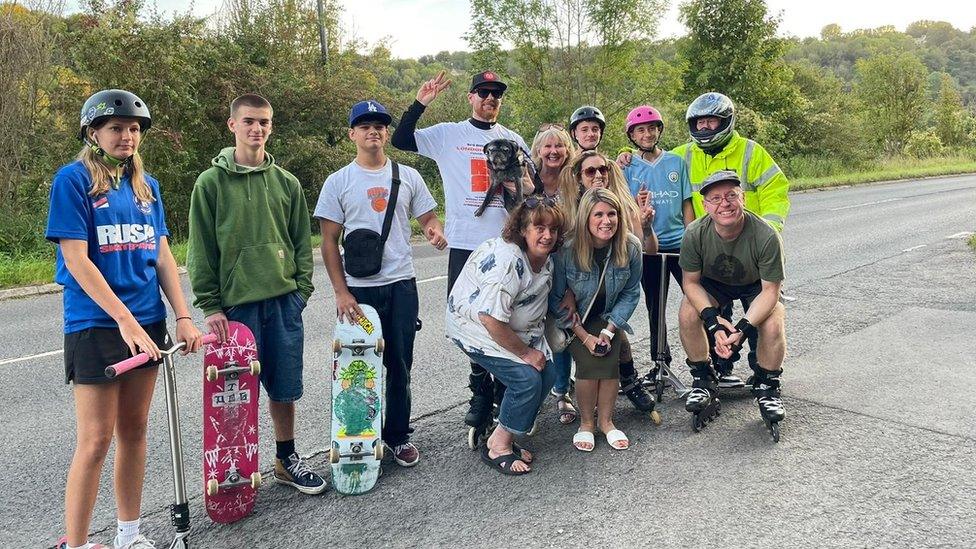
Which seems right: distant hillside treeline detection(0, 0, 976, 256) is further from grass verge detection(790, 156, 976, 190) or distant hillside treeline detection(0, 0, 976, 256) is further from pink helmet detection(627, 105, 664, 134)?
pink helmet detection(627, 105, 664, 134)

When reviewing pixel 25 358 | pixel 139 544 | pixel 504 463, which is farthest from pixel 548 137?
pixel 25 358

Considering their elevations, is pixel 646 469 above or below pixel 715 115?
below

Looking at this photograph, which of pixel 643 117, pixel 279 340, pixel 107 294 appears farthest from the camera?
pixel 643 117

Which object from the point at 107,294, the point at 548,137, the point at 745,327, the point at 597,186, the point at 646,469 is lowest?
the point at 646,469

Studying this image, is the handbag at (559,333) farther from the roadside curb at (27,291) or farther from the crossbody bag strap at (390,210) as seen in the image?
the roadside curb at (27,291)

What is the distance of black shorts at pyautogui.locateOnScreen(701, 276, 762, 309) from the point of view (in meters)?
4.66

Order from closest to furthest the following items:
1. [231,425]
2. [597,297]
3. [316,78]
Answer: [231,425]
[597,297]
[316,78]

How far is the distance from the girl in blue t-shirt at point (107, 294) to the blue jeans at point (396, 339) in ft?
3.58

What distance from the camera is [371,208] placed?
394 centimetres

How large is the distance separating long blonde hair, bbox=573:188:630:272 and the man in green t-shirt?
0.61m

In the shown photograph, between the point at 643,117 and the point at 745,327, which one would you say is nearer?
the point at 745,327

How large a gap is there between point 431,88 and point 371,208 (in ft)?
3.53

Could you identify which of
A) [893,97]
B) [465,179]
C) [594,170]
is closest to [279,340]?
[465,179]

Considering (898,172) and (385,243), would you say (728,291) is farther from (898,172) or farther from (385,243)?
(898,172)
